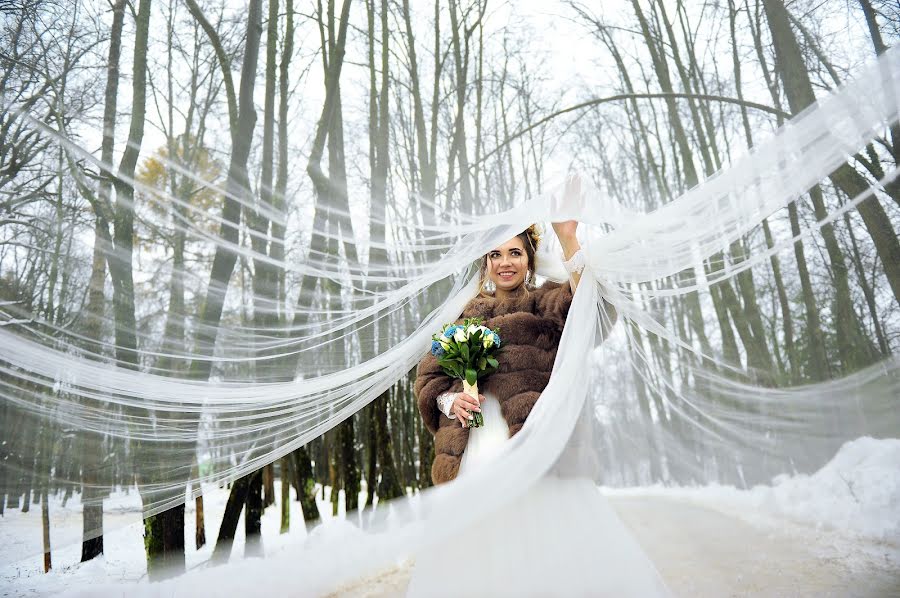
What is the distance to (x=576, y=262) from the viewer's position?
7.85 ft

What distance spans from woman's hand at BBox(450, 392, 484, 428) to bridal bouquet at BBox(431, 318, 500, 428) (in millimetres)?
21

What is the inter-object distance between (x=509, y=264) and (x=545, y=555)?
1.20 meters

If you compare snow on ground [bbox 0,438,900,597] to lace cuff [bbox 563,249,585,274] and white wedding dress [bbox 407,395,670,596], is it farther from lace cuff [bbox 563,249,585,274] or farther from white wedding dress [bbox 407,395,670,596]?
lace cuff [bbox 563,249,585,274]

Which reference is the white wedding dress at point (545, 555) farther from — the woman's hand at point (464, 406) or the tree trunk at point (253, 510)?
the tree trunk at point (253, 510)

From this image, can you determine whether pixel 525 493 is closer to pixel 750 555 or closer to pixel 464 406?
pixel 464 406


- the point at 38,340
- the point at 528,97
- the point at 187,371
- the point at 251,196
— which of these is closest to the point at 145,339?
the point at 187,371

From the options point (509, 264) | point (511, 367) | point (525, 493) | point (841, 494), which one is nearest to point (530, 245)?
point (509, 264)

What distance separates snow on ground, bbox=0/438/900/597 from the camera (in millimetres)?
1869

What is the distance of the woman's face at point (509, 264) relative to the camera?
2.63 metres

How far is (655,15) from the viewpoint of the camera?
4270 mm

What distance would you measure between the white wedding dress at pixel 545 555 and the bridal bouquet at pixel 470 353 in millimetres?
395

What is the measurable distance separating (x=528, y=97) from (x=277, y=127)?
2427 millimetres

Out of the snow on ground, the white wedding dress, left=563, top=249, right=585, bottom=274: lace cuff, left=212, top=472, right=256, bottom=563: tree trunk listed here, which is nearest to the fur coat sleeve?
left=563, top=249, right=585, bottom=274: lace cuff

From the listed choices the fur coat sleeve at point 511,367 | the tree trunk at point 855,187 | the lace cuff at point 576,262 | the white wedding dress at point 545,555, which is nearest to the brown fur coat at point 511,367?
the fur coat sleeve at point 511,367
